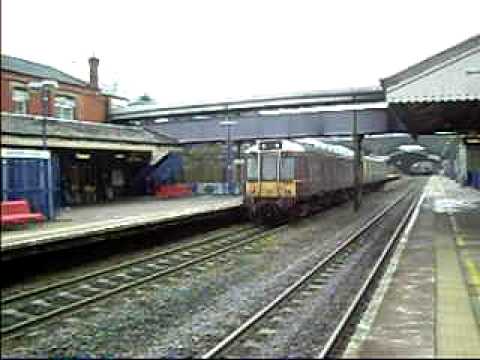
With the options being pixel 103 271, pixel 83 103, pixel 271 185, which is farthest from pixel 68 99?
pixel 103 271

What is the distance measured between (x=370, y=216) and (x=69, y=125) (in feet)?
50.7

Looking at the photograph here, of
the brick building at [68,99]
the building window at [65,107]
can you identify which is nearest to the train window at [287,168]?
the brick building at [68,99]

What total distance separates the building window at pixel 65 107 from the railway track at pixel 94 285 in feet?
75.5

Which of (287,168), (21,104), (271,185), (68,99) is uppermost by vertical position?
(68,99)

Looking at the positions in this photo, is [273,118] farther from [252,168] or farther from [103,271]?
[103,271]

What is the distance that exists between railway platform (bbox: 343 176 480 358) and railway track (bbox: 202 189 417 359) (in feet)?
0.81

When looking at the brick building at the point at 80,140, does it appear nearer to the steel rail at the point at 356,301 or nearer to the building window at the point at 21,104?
the building window at the point at 21,104

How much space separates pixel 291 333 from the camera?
792 centimetres

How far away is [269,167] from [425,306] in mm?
13650

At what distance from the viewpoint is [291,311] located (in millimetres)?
9172

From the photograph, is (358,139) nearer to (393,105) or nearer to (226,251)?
(393,105)

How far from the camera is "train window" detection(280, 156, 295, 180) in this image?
878 inches

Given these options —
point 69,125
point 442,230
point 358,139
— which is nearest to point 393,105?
point 442,230

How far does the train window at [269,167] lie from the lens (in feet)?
74.0
